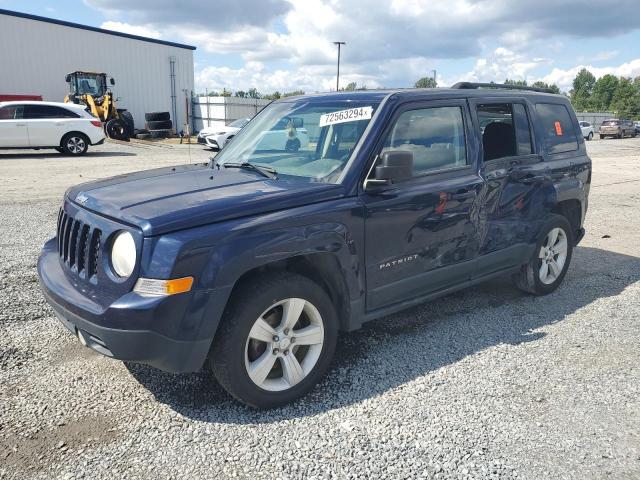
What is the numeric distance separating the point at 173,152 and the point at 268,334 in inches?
738

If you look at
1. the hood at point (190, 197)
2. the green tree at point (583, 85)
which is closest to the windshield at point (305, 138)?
the hood at point (190, 197)

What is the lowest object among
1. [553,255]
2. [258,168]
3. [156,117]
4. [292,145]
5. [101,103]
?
[553,255]

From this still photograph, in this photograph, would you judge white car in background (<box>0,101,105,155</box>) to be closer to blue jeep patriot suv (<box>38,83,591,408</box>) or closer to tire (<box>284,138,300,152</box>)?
blue jeep patriot suv (<box>38,83,591,408</box>)

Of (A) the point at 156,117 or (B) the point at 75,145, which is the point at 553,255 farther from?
(A) the point at 156,117

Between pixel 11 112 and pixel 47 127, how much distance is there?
1.06 m

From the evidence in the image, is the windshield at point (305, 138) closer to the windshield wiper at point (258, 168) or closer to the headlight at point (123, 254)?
the windshield wiper at point (258, 168)

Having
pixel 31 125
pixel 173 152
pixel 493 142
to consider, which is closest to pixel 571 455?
pixel 493 142

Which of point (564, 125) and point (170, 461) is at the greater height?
point (564, 125)

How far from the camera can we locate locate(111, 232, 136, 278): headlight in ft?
8.86

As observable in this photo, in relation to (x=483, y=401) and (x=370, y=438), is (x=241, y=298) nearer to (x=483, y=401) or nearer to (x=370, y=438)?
(x=370, y=438)

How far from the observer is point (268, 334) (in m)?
3.02

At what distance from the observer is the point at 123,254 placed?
2758 mm

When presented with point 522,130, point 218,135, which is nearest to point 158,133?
point 218,135

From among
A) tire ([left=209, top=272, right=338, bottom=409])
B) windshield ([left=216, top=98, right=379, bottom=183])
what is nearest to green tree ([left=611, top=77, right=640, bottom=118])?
windshield ([left=216, top=98, right=379, bottom=183])
